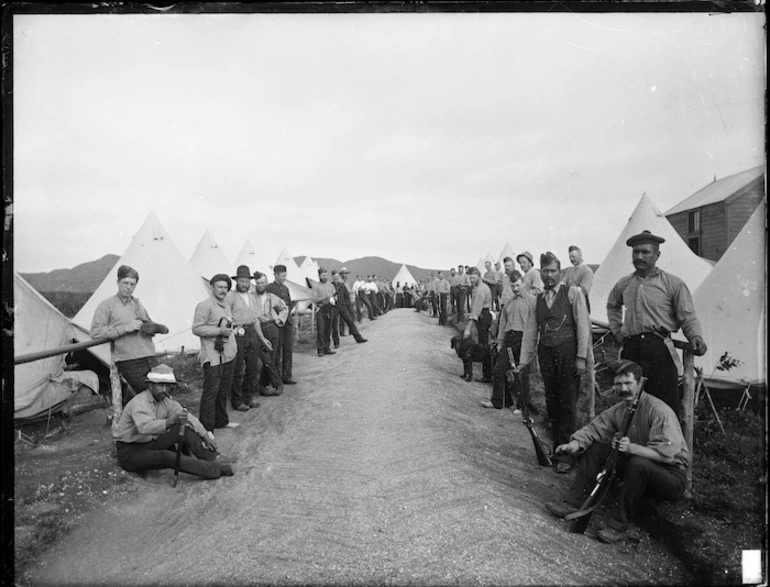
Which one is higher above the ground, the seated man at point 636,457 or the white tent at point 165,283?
the white tent at point 165,283

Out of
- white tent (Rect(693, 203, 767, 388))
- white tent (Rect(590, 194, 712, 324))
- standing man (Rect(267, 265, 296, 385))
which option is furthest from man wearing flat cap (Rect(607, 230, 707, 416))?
white tent (Rect(590, 194, 712, 324))

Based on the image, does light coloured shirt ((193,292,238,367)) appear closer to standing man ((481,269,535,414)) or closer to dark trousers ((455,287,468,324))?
standing man ((481,269,535,414))

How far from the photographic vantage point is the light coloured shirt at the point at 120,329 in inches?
181

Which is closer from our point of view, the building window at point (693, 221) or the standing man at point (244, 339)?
the standing man at point (244, 339)

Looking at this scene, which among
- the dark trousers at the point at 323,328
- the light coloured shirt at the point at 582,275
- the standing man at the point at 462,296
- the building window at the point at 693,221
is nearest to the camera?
the light coloured shirt at the point at 582,275

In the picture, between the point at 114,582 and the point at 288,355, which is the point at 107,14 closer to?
the point at 114,582

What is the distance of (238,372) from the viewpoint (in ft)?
20.7

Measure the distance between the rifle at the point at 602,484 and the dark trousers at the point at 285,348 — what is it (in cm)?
510

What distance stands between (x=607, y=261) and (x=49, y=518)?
10815mm

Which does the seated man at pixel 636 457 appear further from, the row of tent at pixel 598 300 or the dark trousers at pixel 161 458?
the dark trousers at pixel 161 458

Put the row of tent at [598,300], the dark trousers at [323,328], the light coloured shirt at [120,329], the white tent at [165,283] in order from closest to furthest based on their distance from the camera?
1. the light coloured shirt at [120,329]
2. the row of tent at [598,300]
3. the white tent at [165,283]
4. the dark trousers at [323,328]

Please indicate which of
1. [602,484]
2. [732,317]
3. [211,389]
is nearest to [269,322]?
[211,389]

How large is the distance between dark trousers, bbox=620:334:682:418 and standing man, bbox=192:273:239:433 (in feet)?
13.3

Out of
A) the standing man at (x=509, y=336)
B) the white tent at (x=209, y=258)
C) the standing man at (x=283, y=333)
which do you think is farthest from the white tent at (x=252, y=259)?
the standing man at (x=509, y=336)
